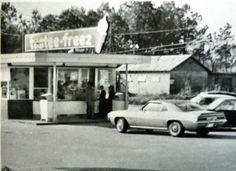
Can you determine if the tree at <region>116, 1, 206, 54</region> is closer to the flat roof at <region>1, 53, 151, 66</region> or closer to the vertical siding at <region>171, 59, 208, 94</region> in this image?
the vertical siding at <region>171, 59, 208, 94</region>

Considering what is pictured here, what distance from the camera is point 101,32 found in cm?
1012

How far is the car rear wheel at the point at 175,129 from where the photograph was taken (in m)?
9.82

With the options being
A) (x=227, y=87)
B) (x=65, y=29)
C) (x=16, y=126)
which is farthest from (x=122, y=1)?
(x=16, y=126)

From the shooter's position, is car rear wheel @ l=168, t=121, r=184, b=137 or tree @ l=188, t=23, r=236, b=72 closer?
tree @ l=188, t=23, r=236, b=72

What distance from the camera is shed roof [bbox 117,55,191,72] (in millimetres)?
8480

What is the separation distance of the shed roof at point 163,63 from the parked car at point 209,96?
0.60m

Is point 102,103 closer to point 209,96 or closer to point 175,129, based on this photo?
point 175,129

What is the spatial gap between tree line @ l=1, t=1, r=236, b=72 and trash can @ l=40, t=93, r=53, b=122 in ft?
13.0

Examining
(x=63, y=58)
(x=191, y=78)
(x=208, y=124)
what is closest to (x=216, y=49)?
(x=191, y=78)

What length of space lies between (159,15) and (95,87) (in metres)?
6.01

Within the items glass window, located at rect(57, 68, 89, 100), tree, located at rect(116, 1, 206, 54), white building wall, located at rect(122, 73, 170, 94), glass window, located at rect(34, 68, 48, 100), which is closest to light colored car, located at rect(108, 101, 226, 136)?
white building wall, located at rect(122, 73, 170, 94)

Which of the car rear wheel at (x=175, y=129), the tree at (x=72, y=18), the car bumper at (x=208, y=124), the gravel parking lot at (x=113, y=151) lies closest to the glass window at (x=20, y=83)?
the gravel parking lot at (x=113, y=151)

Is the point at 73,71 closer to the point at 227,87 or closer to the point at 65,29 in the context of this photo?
the point at 65,29

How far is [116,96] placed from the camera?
492 inches
